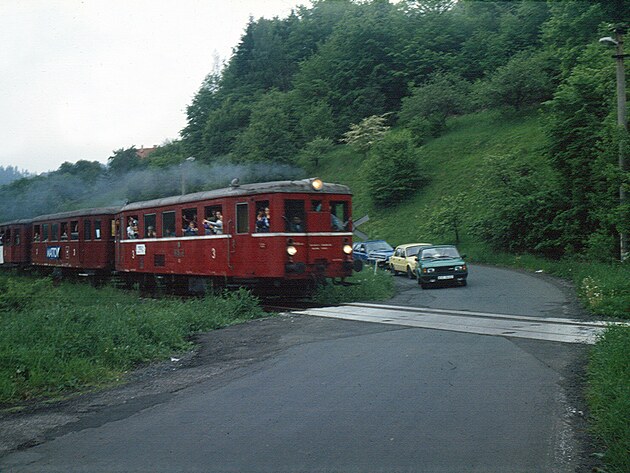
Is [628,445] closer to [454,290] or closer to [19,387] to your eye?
[19,387]

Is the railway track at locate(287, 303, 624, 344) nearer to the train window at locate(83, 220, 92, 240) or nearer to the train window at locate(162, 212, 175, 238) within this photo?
the train window at locate(162, 212, 175, 238)

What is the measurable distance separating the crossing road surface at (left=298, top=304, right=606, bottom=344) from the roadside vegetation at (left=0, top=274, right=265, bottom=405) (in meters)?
2.87

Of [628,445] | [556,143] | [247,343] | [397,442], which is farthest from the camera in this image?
[556,143]

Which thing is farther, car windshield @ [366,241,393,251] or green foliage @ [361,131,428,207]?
green foliage @ [361,131,428,207]

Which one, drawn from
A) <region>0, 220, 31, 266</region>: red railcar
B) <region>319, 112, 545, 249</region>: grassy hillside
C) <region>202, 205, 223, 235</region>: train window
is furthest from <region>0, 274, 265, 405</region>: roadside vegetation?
<region>319, 112, 545, 249</region>: grassy hillside

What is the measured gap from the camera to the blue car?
112ft

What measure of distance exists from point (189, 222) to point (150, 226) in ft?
9.92

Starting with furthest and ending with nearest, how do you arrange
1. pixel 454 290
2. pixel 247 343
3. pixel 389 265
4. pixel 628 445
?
pixel 389 265 < pixel 454 290 < pixel 247 343 < pixel 628 445

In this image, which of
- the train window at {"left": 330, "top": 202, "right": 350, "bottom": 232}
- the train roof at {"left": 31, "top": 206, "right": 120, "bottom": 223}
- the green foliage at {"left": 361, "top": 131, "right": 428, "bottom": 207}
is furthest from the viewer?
the green foliage at {"left": 361, "top": 131, "right": 428, "bottom": 207}

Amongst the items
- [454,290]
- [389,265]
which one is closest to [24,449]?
[454,290]

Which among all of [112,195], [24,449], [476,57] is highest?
[476,57]

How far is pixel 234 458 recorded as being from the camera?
5227mm

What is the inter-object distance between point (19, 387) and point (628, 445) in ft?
21.9

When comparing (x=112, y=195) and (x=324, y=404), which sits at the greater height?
(x=112, y=195)
